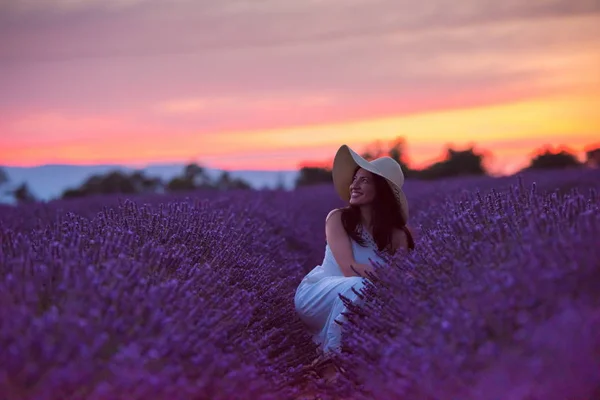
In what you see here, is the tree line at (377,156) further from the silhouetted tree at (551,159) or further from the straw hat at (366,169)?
the straw hat at (366,169)

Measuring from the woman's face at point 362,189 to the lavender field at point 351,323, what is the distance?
43.7 inches

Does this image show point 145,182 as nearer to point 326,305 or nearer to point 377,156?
point 377,156

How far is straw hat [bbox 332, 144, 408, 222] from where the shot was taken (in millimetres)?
4352

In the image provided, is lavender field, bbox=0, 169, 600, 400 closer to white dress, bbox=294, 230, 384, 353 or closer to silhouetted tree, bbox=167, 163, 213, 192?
white dress, bbox=294, 230, 384, 353

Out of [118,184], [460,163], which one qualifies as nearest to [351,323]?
[118,184]

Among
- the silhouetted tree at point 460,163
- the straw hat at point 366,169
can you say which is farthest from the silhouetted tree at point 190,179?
the straw hat at point 366,169

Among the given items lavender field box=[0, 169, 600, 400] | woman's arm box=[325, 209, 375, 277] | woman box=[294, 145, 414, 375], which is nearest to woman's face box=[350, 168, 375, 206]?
woman box=[294, 145, 414, 375]

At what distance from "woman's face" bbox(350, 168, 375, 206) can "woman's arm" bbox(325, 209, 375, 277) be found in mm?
146

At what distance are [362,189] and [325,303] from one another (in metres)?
0.82

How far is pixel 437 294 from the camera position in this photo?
2631mm

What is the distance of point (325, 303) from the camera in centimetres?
391

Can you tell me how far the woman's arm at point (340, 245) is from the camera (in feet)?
13.9

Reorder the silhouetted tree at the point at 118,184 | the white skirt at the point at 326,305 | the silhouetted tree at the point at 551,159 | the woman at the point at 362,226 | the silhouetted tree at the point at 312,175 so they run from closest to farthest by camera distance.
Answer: the white skirt at the point at 326,305 < the woman at the point at 362,226 < the silhouetted tree at the point at 118,184 < the silhouetted tree at the point at 551,159 < the silhouetted tree at the point at 312,175

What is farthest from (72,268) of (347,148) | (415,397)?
(347,148)
